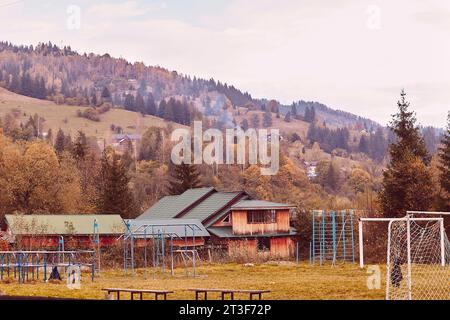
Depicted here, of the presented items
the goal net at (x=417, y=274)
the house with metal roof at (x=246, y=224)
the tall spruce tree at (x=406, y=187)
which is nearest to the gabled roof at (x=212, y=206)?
the house with metal roof at (x=246, y=224)

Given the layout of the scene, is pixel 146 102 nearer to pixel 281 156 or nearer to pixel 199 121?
pixel 199 121

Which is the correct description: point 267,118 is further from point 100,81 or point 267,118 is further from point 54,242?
point 54,242

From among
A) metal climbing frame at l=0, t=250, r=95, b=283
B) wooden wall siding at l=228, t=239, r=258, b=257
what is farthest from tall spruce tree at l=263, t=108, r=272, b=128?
metal climbing frame at l=0, t=250, r=95, b=283

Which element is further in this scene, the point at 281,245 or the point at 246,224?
the point at 281,245

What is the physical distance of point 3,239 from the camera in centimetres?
3275

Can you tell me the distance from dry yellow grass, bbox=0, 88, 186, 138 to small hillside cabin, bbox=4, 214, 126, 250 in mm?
53324

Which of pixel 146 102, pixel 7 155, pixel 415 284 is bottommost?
pixel 415 284

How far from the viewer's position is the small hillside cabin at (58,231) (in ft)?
107

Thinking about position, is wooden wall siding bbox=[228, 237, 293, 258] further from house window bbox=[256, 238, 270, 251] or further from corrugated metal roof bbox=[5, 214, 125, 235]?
corrugated metal roof bbox=[5, 214, 125, 235]

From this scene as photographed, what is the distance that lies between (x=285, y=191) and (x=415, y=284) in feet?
147

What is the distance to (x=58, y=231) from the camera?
1403 inches

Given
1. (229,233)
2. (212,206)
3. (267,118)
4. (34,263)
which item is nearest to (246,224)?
(229,233)

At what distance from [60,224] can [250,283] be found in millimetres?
16735
